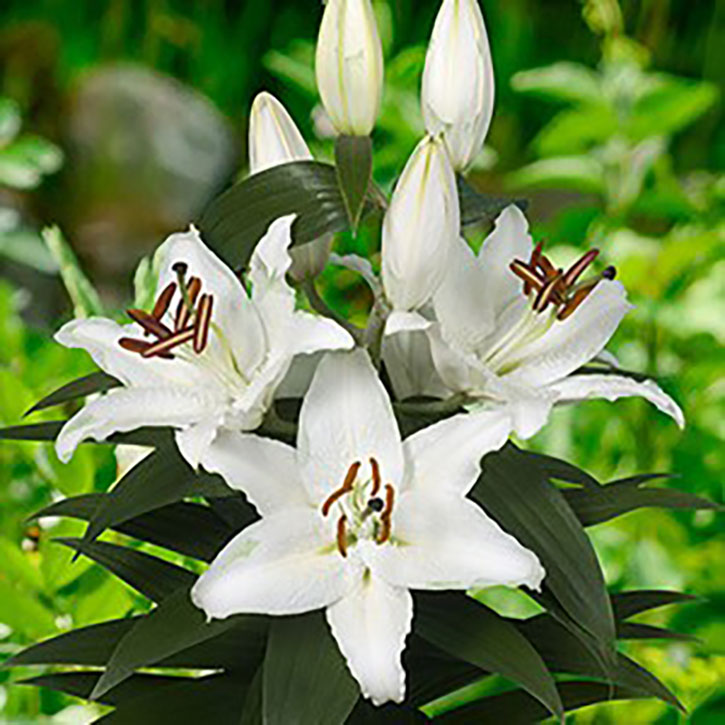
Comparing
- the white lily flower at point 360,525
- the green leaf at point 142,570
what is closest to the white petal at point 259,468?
the white lily flower at point 360,525

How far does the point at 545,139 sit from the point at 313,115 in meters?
0.36

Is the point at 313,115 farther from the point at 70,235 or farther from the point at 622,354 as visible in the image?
the point at 70,235

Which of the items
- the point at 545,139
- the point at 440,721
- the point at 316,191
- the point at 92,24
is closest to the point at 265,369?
the point at 316,191

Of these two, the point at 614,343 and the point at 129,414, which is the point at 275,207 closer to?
the point at 129,414

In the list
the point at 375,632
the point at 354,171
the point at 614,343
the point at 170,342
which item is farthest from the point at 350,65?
the point at 614,343

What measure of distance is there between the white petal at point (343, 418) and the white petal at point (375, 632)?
5 cm

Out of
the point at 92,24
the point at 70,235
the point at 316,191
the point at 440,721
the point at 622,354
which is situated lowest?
the point at 70,235

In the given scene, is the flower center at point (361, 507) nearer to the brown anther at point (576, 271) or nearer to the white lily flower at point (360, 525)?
the white lily flower at point (360, 525)

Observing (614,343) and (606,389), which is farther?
(614,343)

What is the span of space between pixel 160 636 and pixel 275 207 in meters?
0.20

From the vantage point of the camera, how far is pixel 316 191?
2.15ft

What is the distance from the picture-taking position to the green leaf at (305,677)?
1.91 feet

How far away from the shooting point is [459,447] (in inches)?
23.9

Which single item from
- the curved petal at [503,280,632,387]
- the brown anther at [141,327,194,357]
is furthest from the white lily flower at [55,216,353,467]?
the curved petal at [503,280,632,387]
